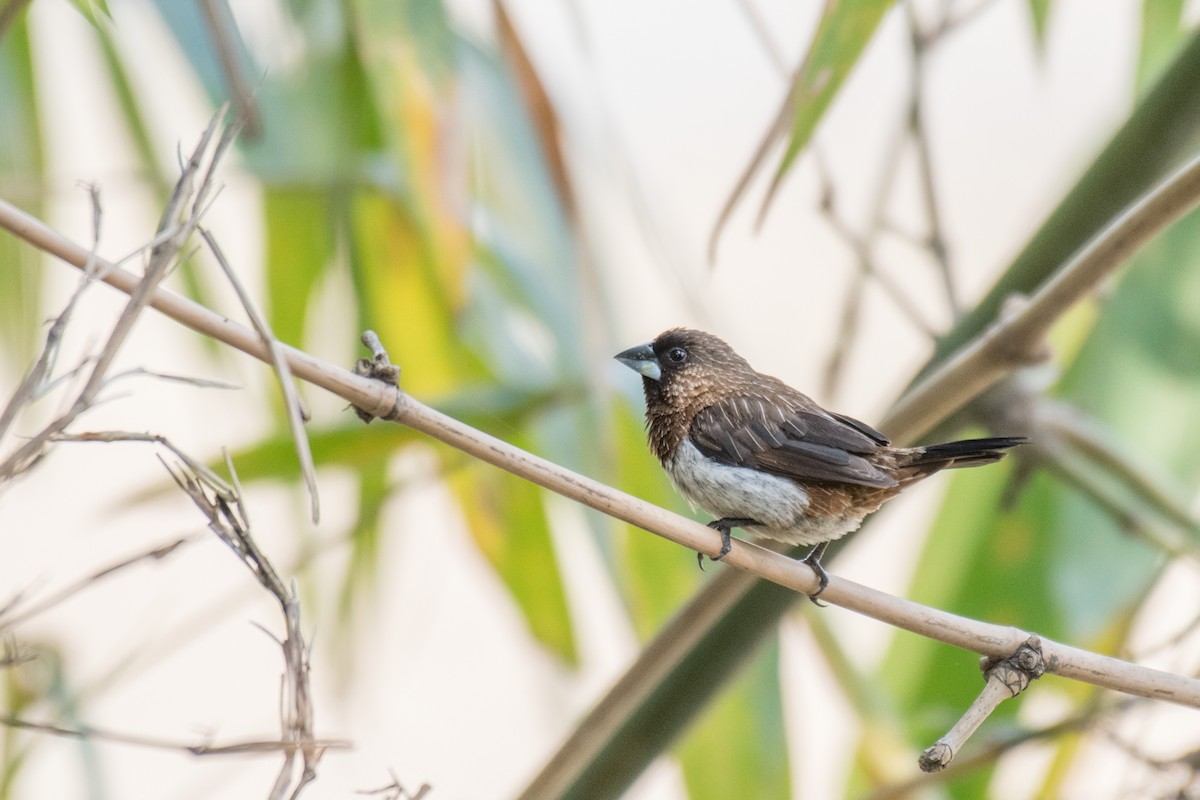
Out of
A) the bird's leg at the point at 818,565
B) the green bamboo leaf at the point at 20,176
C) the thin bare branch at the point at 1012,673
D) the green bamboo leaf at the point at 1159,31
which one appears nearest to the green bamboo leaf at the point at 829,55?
the bird's leg at the point at 818,565

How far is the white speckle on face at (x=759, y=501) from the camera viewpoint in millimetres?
1748

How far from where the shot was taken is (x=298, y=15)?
205 cm

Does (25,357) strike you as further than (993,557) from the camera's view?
No

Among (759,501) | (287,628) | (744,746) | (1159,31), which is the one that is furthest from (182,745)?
(1159,31)

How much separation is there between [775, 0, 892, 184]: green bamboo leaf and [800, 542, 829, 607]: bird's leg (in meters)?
0.42

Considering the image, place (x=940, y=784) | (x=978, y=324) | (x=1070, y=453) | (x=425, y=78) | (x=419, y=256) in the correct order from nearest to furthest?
1. (x=978, y=324)
2. (x=1070, y=453)
3. (x=425, y=78)
4. (x=940, y=784)
5. (x=419, y=256)

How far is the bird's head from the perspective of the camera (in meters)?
1.99

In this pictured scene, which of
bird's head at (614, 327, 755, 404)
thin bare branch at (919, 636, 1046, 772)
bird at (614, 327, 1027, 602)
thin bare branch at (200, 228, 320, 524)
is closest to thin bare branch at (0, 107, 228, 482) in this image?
thin bare branch at (200, 228, 320, 524)

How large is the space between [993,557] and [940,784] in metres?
0.52

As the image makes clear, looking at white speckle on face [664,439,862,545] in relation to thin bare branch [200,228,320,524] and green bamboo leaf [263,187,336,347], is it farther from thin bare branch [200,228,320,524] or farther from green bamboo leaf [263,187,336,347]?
thin bare branch [200,228,320,524]

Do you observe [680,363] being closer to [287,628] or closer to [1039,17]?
[1039,17]

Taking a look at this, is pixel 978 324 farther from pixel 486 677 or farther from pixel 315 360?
pixel 486 677

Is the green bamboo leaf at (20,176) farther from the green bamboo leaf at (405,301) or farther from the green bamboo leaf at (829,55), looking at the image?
the green bamboo leaf at (829,55)

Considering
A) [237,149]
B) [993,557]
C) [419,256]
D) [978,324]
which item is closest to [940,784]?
[993,557]
